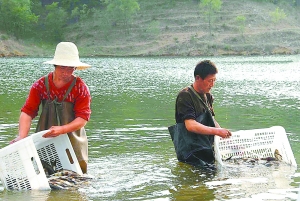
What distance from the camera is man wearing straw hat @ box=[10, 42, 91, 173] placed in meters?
7.21

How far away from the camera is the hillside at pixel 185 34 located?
280ft

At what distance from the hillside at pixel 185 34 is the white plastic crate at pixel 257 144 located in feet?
245

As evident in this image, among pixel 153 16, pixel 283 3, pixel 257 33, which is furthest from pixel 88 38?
pixel 283 3

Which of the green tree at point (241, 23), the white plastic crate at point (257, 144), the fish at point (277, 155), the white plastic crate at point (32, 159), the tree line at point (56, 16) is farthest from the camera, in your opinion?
the tree line at point (56, 16)

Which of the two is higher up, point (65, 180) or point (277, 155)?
point (65, 180)

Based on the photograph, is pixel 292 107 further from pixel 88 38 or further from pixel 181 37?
pixel 88 38

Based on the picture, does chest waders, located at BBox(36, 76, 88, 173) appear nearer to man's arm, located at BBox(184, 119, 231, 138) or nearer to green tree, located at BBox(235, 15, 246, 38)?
man's arm, located at BBox(184, 119, 231, 138)

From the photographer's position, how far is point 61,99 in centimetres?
737

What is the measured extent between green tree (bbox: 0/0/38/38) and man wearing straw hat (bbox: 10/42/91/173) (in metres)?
100.0

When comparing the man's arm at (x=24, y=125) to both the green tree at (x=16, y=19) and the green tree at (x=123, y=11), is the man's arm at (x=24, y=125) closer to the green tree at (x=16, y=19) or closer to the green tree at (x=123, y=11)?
the green tree at (x=123, y=11)

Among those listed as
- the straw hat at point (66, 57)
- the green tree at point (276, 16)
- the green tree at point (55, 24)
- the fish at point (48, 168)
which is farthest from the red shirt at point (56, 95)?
the green tree at point (55, 24)

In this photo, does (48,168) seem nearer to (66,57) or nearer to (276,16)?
(66,57)

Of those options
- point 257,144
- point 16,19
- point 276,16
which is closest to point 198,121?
point 257,144

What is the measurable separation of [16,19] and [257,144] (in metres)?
104
